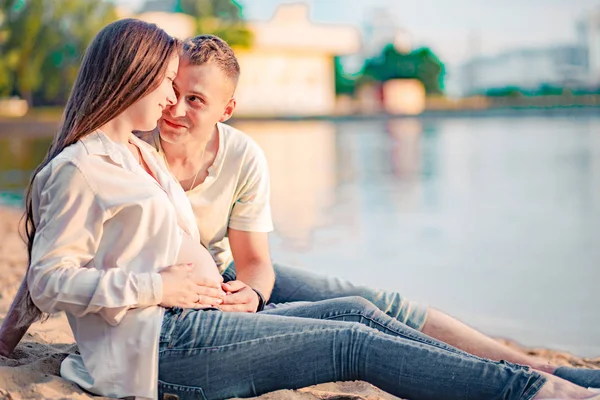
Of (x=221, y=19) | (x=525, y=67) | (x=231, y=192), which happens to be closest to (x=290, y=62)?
(x=221, y=19)

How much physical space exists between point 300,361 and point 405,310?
67 cm

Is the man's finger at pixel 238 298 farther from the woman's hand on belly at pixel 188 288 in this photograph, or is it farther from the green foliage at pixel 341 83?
the green foliage at pixel 341 83

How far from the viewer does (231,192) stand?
268 centimetres

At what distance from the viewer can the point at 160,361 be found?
2.09 metres

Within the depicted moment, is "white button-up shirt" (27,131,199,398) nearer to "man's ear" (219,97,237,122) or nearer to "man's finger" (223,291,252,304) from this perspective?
"man's finger" (223,291,252,304)

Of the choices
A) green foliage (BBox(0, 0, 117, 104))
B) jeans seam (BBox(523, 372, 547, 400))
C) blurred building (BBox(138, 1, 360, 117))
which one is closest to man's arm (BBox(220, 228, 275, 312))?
jeans seam (BBox(523, 372, 547, 400))

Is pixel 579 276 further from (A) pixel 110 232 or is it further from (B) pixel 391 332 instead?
(A) pixel 110 232

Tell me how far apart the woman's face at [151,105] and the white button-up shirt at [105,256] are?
9cm

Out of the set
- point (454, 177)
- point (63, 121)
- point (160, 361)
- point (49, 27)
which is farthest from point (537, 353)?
point (49, 27)

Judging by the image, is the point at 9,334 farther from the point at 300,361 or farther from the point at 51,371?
the point at 300,361

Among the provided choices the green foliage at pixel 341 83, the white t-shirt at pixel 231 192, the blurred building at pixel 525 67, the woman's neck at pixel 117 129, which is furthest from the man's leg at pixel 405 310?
the blurred building at pixel 525 67

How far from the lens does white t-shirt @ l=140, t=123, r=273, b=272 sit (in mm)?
2668

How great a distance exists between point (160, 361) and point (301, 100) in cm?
5196

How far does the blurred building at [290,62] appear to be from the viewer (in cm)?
5031
